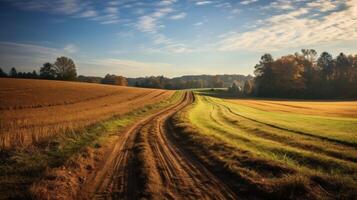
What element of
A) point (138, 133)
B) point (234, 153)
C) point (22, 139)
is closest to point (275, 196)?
point (234, 153)

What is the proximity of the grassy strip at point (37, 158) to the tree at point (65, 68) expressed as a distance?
10283 cm

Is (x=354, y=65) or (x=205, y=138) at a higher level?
(x=354, y=65)

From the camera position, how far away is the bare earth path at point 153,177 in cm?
825

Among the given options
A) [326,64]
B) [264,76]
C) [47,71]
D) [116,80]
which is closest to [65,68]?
[47,71]

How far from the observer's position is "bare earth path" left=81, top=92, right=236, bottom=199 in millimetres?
8250

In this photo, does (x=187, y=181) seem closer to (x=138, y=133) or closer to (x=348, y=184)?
(x=348, y=184)

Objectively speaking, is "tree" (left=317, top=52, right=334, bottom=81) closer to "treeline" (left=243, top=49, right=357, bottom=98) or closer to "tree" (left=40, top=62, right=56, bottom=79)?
"treeline" (left=243, top=49, right=357, bottom=98)

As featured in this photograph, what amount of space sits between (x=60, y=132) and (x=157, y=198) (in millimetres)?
12686

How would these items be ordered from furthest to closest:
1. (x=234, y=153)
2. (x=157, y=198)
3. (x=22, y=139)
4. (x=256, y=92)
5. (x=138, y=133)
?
(x=256, y=92)
(x=138, y=133)
(x=22, y=139)
(x=234, y=153)
(x=157, y=198)

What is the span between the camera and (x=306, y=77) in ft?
298

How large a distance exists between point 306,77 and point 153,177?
94.4m

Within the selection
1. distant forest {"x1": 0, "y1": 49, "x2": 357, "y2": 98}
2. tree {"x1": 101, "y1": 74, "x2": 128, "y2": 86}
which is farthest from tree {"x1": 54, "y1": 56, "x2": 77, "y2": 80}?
distant forest {"x1": 0, "y1": 49, "x2": 357, "y2": 98}

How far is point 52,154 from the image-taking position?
42.3ft

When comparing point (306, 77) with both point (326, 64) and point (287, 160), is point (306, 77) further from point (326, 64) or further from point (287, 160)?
point (287, 160)
